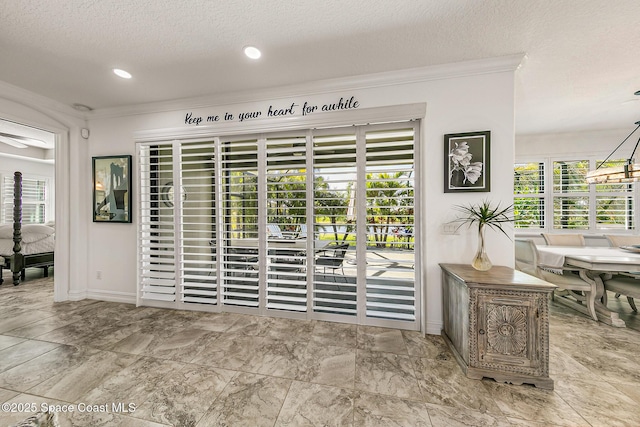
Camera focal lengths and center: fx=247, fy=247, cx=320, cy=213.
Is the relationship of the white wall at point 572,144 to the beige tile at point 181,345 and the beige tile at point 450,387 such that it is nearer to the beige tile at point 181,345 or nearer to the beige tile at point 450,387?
the beige tile at point 450,387

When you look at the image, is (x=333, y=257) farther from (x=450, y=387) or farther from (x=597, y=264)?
(x=597, y=264)

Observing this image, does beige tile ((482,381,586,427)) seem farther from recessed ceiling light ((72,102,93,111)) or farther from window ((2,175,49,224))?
window ((2,175,49,224))

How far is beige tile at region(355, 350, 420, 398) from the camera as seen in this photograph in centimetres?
181

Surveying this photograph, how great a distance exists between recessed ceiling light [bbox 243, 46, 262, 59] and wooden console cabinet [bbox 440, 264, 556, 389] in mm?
2673

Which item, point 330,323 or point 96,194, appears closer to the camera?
point 330,323

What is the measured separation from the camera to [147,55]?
91.6 inches

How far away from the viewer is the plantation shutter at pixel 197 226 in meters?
3.16

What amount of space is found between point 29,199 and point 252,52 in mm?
9428

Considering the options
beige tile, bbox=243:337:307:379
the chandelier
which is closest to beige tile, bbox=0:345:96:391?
beige tile, bbox=243:337:307:379

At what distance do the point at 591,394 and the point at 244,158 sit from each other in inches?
150

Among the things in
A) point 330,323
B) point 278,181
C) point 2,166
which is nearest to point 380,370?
point 330,323

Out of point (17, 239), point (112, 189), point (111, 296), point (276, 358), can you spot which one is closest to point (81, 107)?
point (112, 189)

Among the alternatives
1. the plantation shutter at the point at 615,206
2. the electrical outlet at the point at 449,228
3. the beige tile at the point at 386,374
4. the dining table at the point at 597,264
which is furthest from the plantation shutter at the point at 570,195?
the beige tile at the point at 386,374

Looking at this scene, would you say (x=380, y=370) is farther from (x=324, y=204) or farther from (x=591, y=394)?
(x=324, y=204)
